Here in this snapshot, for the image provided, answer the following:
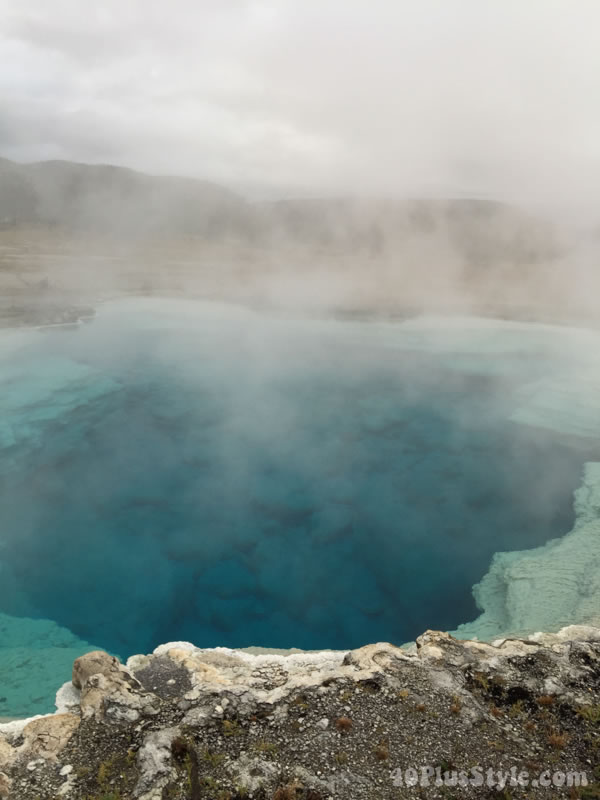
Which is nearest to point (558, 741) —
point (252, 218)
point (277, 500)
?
point (277, 500)

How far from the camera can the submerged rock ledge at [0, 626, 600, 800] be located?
4934mm

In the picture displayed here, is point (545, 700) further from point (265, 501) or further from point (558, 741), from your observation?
point (265, 501)

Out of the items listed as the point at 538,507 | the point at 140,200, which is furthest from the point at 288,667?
the point at 140,200

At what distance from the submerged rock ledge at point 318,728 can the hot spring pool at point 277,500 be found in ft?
9.85

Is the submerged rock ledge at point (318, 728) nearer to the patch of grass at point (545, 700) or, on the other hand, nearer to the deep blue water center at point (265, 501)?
the patch of grass at point (545, 700)

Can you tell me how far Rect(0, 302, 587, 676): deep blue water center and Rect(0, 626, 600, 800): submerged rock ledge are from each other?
150 inches

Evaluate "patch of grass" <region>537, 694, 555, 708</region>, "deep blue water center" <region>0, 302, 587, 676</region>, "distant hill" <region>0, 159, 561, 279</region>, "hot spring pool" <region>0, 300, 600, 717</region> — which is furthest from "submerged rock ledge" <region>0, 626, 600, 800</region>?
"distant hill" <region>0, 159, 561, 279</region>

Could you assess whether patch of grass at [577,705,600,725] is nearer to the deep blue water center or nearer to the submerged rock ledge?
the submerged rock ledge

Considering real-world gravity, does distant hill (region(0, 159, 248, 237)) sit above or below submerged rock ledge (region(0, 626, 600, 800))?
above

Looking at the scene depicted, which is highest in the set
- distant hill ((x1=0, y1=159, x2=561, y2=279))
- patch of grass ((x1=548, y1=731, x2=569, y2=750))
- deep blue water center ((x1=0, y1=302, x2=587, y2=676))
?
distant hill ((x1=0, y1=159, x2=561, y2=279))

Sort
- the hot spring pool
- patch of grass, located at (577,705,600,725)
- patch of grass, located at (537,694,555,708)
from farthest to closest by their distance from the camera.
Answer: the hot spring pool
patch of grass, located at (537,694,555,708)
patch of grass, located at (577,705,600,725)

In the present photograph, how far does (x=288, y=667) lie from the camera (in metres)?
6.85

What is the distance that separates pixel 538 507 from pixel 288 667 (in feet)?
32.6

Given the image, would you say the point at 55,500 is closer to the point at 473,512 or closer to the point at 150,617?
the point at 150,617
